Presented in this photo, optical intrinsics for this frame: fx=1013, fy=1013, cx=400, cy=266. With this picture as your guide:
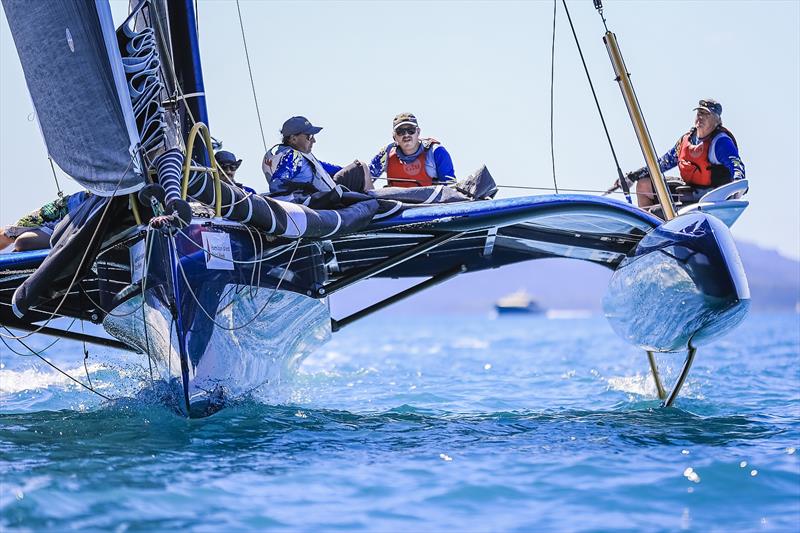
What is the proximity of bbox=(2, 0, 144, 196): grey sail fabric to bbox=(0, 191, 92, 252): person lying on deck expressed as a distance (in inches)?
55.2

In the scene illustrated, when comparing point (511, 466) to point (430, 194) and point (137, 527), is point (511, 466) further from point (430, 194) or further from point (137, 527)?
point (430, 194)

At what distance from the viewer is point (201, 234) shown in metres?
5.26

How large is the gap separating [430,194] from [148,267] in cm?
190

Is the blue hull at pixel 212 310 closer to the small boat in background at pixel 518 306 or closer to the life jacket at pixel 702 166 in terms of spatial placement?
the life jacket at pixel 702 166

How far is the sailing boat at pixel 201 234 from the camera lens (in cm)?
471

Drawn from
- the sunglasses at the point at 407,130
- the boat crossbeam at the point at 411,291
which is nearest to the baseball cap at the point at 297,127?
the sunglasses at the point at 407,130

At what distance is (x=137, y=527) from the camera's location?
3203 millimetres

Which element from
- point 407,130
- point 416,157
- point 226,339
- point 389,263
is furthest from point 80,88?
point 416,157

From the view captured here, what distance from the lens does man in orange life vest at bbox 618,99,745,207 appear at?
7.11 metres

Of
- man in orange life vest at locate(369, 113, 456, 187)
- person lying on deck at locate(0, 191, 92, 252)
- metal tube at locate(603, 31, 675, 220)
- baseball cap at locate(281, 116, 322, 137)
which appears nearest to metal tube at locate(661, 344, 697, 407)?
metal tube at locate(603, 31, 675, 220)

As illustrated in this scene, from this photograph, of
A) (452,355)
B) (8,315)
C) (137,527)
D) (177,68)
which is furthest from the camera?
(452,355)

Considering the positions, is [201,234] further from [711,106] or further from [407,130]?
[711,106]

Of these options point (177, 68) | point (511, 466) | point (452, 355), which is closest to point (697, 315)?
point (511, 466)

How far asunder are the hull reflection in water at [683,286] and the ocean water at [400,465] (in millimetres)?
509
